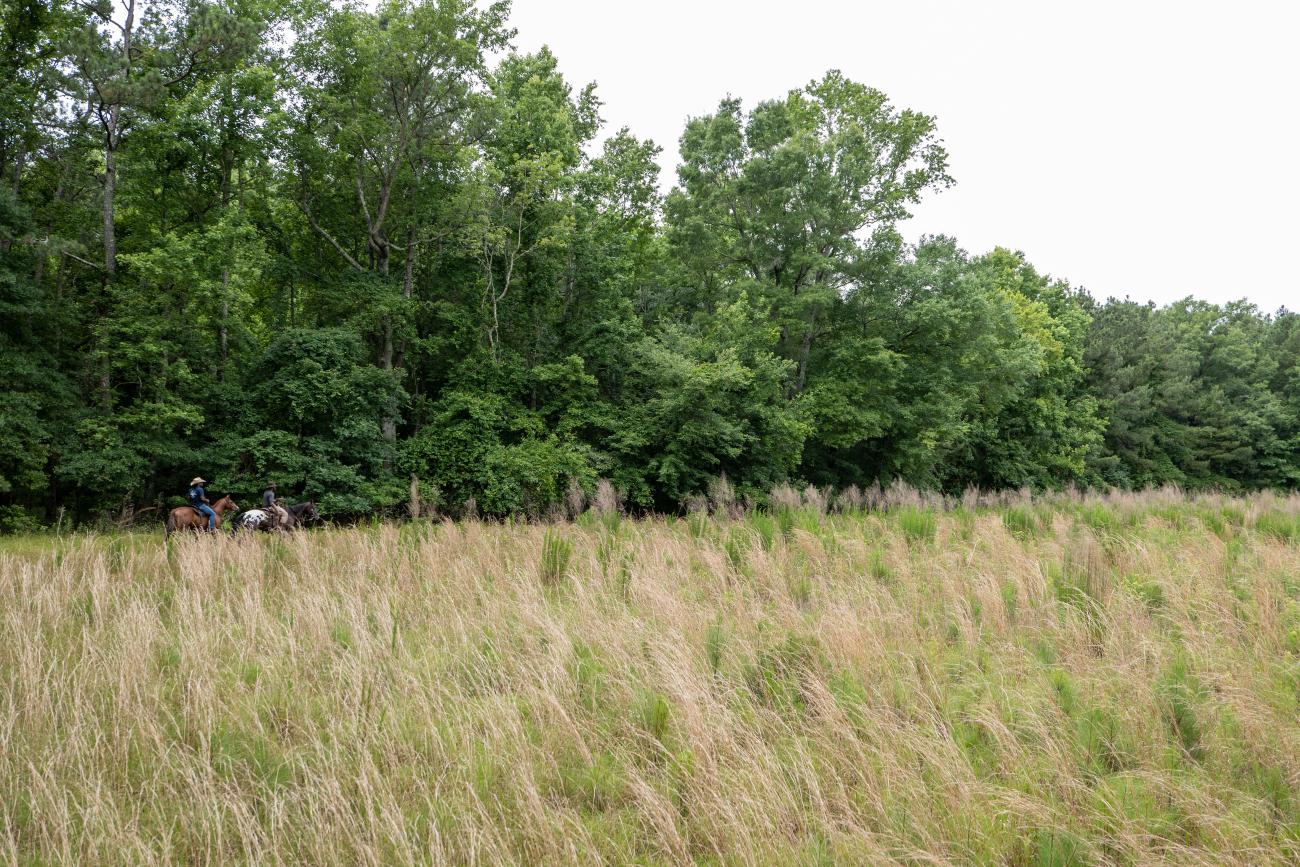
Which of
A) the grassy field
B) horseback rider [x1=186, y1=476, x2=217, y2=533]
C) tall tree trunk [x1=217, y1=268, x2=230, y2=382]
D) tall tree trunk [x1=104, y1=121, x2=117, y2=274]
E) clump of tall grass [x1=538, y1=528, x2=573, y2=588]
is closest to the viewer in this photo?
the grassy field

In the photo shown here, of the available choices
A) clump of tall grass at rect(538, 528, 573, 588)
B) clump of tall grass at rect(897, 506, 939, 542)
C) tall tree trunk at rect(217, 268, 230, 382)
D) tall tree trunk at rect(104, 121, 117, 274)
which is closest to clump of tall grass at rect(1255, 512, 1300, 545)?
clump of tall grass at rect(897, 506, 939, 542)

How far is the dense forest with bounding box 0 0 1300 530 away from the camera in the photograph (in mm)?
16219

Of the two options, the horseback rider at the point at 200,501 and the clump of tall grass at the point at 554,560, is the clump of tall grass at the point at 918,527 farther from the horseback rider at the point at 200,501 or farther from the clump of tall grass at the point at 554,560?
the horseback rider at the point at 200,501

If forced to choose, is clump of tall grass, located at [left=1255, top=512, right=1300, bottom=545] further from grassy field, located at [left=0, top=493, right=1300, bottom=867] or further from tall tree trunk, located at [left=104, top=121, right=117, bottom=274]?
tall tree trunk, located at [left=104, top=121, right=117, bottom=274]

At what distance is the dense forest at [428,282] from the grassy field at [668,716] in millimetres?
10476

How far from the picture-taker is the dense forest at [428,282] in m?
16.2

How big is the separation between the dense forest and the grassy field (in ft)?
34.4

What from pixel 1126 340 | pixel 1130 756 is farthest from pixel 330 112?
pixel 1126 340

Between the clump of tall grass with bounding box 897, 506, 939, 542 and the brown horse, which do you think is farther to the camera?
the brown horse

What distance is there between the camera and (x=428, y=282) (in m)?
22.6

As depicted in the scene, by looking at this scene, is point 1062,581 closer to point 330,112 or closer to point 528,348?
point 528,348

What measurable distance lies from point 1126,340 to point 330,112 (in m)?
47.5

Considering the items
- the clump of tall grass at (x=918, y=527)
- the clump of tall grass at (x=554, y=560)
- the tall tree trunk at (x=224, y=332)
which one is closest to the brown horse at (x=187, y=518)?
the tall tree trunk at (x=224, y=332)

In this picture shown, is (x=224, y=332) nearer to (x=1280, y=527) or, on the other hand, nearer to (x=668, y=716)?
(x=668, y=716)
